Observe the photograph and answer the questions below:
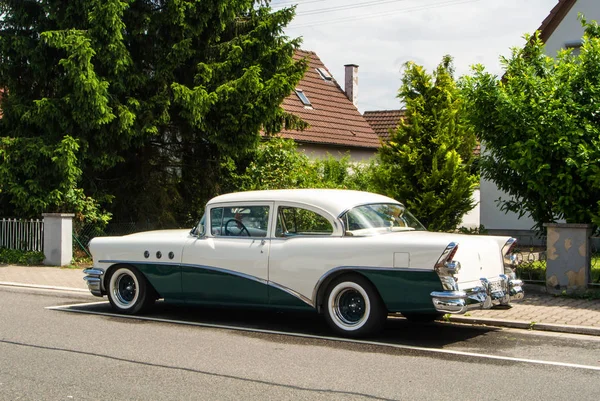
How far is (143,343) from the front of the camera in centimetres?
810

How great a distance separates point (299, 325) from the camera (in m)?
9.38

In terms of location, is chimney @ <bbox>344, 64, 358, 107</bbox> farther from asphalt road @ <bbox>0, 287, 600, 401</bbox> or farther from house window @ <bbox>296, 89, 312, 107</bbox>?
asphalt road @ <bbox>0, 287, 600, 401</bbox>

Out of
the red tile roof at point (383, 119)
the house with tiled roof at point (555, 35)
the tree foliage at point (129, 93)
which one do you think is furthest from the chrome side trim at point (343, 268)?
the red tile roof at point (383, 119)

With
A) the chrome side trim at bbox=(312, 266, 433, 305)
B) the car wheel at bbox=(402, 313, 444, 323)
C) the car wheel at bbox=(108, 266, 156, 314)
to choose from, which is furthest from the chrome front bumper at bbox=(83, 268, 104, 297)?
the car wheel at bbox=(402, 313, 444, 323)

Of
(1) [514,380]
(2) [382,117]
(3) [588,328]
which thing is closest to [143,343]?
(1) [514,380]

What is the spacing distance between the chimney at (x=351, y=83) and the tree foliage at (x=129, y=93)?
1692 centimetres

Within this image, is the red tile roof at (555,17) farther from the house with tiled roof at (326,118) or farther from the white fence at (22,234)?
the white fence at (22,234)

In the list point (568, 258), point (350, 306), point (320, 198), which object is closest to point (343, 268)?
point (350, 306)

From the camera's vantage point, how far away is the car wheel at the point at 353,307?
8211mm

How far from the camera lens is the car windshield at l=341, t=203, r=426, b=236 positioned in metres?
8.72

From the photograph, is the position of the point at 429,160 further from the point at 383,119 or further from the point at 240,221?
the point at 383,119

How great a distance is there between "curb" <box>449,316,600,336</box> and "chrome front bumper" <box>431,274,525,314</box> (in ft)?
1.99

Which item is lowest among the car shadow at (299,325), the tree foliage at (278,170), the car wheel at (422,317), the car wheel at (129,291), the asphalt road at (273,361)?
the asphalt road at (273,361)

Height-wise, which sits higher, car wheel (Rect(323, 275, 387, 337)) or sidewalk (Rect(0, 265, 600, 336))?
car wheel (Rect(323, 275, 387, 337))
